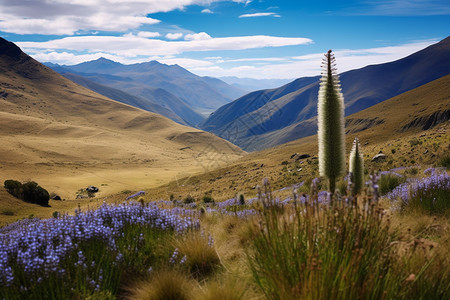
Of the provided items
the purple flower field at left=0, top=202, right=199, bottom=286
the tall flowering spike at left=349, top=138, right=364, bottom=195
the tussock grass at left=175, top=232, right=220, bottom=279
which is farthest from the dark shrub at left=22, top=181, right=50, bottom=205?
the tall flowering spike at left=349, top=138, right=364, bottom=195

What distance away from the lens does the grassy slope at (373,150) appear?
96.2 feet

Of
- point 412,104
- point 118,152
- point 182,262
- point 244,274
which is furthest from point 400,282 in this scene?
point 118,152

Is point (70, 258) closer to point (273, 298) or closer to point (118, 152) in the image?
point (273, 298)

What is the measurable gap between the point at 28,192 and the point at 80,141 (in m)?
80.8

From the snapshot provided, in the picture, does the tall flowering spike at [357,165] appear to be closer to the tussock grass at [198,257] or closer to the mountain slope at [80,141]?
the tussock grass at [198,257]

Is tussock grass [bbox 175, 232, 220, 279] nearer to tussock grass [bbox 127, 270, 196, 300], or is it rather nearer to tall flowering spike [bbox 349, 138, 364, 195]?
tussock grass [bbox 127, 270, 196, 300]

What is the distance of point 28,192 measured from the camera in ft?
98.3

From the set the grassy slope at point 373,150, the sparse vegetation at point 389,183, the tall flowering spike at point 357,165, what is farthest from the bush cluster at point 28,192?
the tall flowering spike at point 357,165

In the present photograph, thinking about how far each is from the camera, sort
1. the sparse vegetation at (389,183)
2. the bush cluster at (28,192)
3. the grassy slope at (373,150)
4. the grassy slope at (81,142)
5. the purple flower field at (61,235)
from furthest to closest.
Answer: the grassy slope at (81,142) → the bush cluster at (28,192) → the grassy slope at (373,150) → the sparse vegetation at (389,183) → the purple flower field at (61,235)

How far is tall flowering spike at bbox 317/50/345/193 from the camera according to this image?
487 centimetres

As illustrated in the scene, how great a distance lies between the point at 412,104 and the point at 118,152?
7861 centimetres

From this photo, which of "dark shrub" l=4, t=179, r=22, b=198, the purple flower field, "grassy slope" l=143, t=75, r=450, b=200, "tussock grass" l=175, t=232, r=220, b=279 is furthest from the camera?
"dark shrub" l=4, t=179, r=22, b=198

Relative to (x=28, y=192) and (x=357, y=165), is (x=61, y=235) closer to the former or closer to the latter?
(x=357, y=165)

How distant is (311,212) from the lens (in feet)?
10.0
